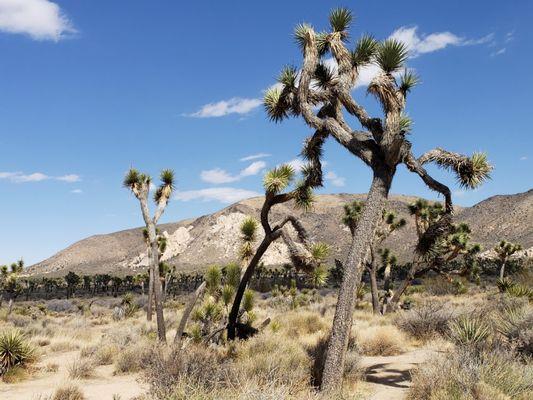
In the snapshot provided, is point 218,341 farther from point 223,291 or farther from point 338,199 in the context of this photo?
point 338,199

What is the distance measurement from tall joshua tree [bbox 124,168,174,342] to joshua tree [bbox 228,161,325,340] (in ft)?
8.90

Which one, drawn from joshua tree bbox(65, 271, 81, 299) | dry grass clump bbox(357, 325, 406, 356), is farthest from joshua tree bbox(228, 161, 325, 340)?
joshua tree bbox(65, 271, 81, 299)

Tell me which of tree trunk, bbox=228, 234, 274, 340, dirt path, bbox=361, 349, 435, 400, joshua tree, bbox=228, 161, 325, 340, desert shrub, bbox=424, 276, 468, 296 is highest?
joshua tree, bbox=228, 161, 325, 340

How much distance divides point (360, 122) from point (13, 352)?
11123 millimetres

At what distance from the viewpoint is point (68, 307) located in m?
42.4

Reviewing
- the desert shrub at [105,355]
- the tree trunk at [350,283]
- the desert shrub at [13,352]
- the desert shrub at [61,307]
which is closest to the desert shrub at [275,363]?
the tree trunk at [350,283]

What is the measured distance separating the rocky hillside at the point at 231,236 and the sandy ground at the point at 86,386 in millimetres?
81820

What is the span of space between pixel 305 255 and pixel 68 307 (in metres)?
37.2

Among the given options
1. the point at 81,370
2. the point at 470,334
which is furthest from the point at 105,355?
Result: the point at 470,334

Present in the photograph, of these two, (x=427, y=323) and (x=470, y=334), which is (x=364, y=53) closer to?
(x=470, y=334)

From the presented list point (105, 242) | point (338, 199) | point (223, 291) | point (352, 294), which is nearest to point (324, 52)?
point (352, 294)

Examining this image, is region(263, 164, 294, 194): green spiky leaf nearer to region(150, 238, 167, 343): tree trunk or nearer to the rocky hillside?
region(150, 238, 167, 343): tree trunk

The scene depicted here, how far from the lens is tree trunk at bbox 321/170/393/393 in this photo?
8.55 meters

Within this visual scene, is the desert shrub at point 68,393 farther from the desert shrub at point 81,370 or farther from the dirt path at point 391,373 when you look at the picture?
the dirt path at point 391,373
